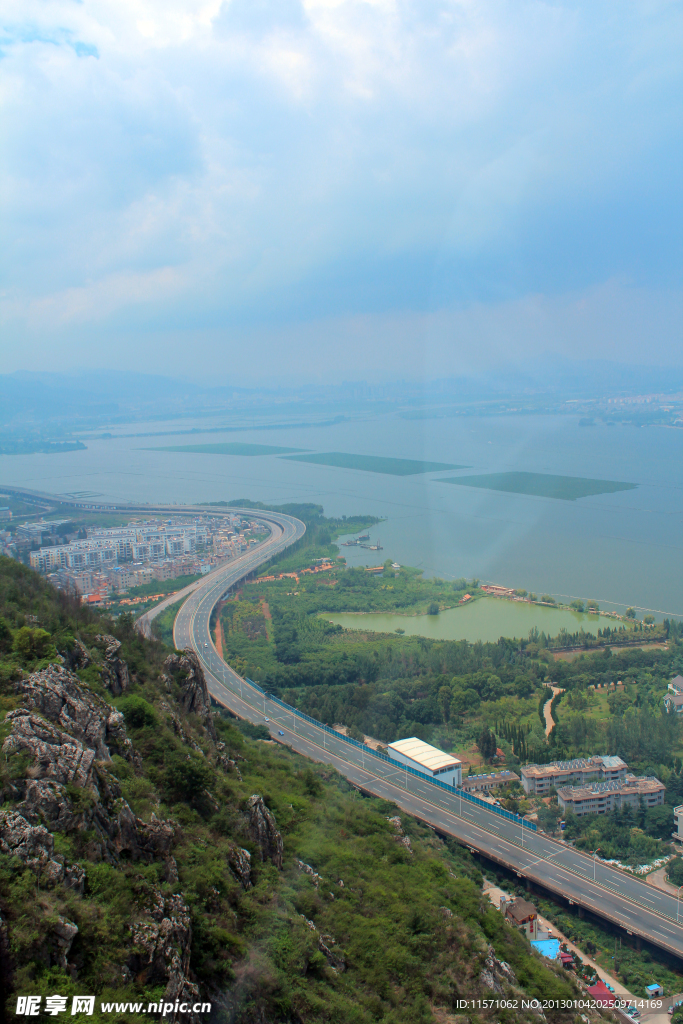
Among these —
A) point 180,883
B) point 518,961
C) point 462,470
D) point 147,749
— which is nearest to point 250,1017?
point 180,883

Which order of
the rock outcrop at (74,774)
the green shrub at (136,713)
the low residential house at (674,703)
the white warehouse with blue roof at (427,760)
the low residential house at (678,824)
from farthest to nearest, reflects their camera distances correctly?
the low residential house at (674,703) → the white warehouse with blue roof at (427,760) → the low residential house at (678,824) → the green shrub at (136,713) → the rock outcrop at (74,774)

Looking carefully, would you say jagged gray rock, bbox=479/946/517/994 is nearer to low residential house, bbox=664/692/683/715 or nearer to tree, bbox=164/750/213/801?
tree, bbox=164/750/213/801


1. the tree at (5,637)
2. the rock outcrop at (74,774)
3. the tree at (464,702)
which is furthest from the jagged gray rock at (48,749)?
the tree at (464,702)

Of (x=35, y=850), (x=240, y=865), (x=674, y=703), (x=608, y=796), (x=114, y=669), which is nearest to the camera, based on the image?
(x=35, y=850)

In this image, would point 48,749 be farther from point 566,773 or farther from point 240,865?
point 566,773

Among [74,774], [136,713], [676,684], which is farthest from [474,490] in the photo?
[74,774]

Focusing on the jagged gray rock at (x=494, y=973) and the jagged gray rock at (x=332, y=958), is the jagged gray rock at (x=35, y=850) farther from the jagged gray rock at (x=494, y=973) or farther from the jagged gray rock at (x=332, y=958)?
the jagged gray rock at (x=494, y=973)
